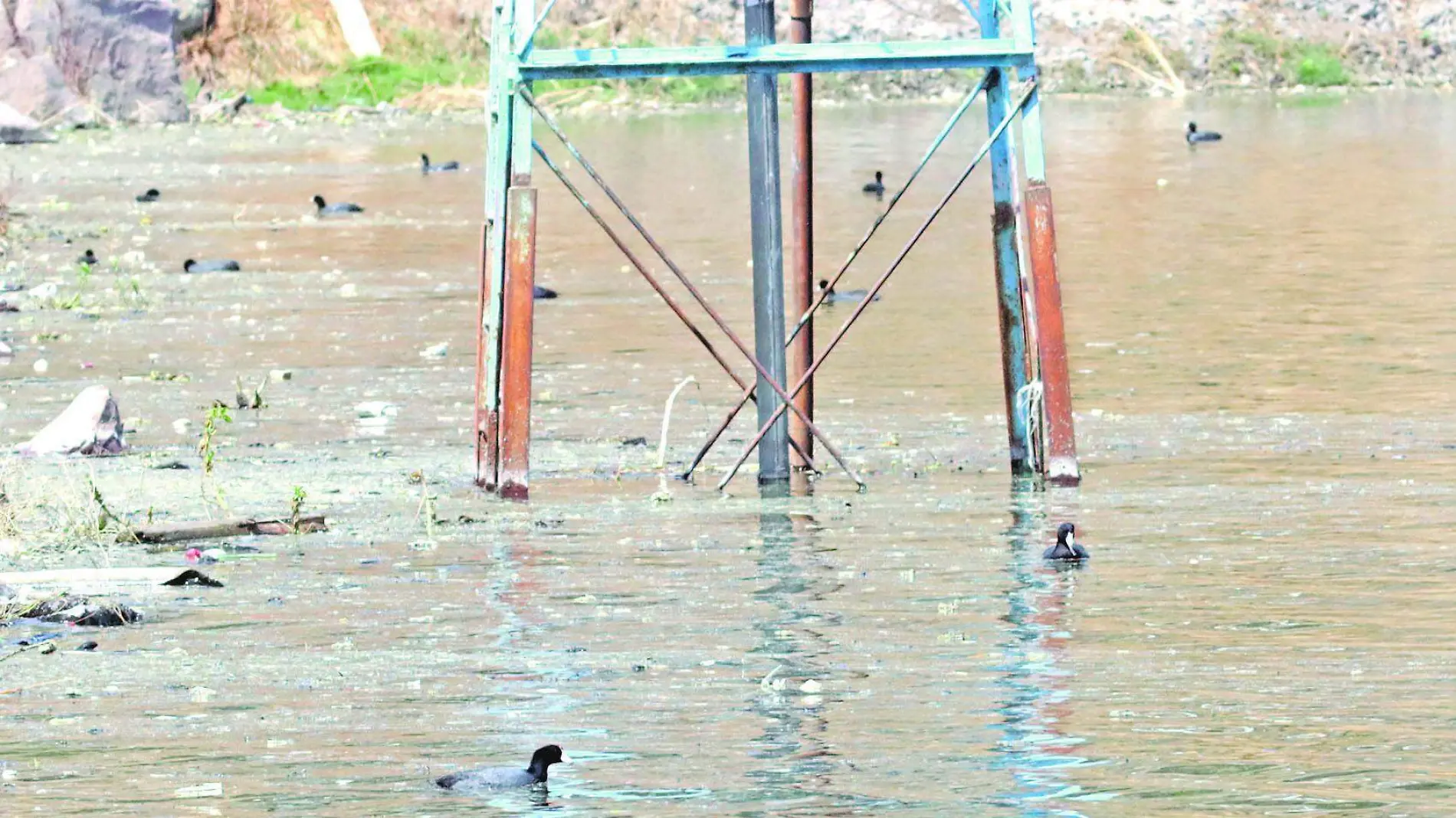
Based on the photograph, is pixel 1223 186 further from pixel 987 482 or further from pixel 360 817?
pixel 360 817

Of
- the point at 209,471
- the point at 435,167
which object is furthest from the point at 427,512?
the point at 435,167

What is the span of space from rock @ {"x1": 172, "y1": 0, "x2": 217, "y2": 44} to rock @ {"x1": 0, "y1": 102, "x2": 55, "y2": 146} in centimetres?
1232

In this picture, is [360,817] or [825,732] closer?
[360,817]

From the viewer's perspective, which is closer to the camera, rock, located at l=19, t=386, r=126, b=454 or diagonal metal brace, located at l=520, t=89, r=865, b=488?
diagonal metal brace, located at l=520, t=89, r=865, b=488

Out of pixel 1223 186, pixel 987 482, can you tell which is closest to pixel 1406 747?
pixel 987 482

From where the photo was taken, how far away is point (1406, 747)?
6172 millimetres

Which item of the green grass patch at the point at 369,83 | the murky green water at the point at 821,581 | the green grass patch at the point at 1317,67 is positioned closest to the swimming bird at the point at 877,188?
the murky green water at the point at 821,581

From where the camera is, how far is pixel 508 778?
5.93 m

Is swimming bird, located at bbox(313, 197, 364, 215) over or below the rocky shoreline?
below

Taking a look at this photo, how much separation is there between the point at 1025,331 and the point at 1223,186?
18.0 m

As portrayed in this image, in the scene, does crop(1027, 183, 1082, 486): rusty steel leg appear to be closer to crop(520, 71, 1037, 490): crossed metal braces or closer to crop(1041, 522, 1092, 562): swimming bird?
crop(520, 71, 1037, 490): crossed metal braces

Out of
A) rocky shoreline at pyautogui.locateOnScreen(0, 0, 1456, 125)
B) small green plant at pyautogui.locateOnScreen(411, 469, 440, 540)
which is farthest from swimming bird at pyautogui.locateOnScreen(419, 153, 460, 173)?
small green plant at pyautogui.locateOnScreen(411, 469, 440, 540)

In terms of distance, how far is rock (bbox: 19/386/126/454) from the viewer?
11.3 meters

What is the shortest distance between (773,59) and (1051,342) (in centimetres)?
154
